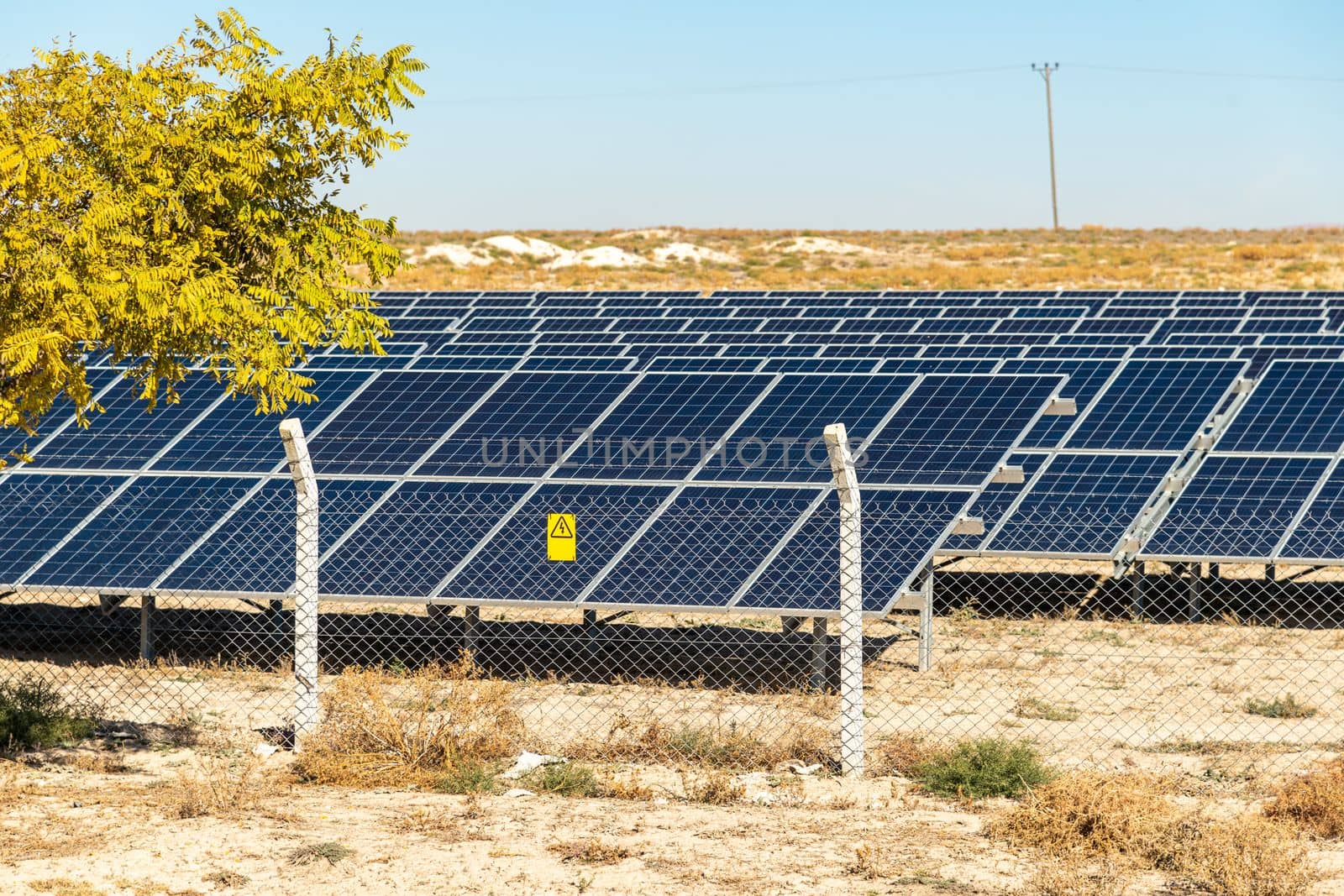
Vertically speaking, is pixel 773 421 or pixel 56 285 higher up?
pixel 56 285

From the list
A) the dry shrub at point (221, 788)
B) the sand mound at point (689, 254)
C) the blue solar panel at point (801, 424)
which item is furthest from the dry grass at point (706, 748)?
the sand mound at point (689, 254)

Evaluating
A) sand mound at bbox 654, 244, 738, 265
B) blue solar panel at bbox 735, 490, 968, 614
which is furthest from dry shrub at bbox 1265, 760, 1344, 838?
sand mound at bbox 654, 244, 738, 265

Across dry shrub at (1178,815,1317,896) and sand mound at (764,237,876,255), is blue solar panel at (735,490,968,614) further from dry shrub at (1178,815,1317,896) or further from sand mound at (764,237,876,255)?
sand mound at (764,237,876,255)

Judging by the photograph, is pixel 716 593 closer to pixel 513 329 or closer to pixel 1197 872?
pixel 1197 872

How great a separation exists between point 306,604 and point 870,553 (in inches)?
192

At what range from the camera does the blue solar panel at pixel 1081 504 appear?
1688cm

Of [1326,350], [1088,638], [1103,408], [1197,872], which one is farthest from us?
[1326,350]

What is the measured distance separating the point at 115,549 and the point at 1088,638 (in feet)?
30.7

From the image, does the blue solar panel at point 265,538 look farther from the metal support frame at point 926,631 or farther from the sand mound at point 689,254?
the sand mound at point 689,254

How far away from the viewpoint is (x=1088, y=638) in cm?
1645

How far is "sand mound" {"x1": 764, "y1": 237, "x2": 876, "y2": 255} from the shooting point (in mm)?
88625

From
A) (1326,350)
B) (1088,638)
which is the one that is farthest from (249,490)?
(1326,350)

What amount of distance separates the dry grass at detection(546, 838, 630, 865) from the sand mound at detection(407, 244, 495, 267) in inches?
2949

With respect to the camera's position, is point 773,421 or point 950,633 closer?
point 773,421
